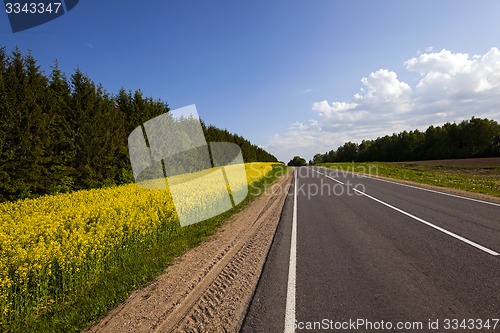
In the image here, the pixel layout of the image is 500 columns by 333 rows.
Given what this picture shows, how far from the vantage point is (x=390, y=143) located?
4043 inches

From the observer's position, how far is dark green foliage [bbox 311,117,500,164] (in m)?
70.5

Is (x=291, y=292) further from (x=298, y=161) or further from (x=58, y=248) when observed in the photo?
(x=298, y=161)

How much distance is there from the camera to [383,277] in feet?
14.7

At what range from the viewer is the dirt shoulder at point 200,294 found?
3.58 meters

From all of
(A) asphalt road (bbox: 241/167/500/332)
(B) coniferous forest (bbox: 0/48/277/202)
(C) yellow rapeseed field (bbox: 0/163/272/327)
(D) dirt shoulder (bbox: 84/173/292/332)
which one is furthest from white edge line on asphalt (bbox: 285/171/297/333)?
(B) coniferous forest (bbox: 0/48/277/202)

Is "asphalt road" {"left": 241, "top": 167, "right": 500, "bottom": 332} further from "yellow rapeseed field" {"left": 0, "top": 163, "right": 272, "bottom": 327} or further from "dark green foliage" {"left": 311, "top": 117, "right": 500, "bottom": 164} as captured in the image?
"dark green foliage" {"left": 311, "top": 117, "right": 500, "bottom": 164}

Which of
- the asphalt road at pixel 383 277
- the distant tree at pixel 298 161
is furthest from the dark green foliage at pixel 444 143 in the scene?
the asphalt road at pixel 383 277

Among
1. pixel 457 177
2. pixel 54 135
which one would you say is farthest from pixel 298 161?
pixel 54 135

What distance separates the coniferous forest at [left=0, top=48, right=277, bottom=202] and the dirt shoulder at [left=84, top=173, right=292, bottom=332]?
1013cm

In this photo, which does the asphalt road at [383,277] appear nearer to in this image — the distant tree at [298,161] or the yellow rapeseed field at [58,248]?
the yellow rapeseed field at [58,248]

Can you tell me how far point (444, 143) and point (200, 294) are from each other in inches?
3900

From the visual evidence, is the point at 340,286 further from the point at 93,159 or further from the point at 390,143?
the point at 390,143

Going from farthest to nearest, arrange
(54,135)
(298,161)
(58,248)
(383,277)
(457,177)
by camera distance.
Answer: (298,161) → (457,177) → (54,135) → (58,248) → (383,277)

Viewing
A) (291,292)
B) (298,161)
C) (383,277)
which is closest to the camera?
(291,292)
